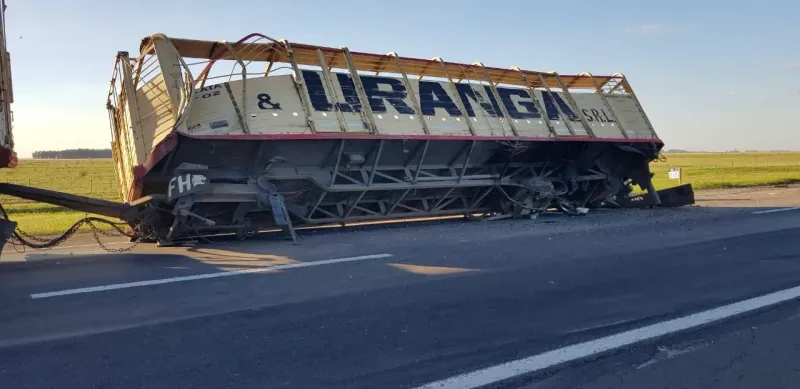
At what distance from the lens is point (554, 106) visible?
1561 centimetres

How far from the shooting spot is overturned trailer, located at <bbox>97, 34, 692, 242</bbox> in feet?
34.3

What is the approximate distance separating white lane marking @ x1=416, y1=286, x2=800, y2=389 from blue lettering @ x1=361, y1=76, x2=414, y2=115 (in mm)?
7946

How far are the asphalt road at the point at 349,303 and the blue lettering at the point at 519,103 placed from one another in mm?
4479

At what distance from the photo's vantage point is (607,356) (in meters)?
4.61

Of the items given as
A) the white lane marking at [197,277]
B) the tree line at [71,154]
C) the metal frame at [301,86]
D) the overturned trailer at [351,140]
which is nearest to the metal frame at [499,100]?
the overturned trailer at [351,140]

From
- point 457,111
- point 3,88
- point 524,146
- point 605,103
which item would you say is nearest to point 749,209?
point 605,103

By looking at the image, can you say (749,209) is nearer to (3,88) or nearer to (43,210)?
(3,88)

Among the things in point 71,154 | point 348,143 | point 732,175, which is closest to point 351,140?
point 348,143

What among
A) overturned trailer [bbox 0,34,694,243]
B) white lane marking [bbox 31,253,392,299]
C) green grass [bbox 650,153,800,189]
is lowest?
green grass [bbox 650,153,800,189]

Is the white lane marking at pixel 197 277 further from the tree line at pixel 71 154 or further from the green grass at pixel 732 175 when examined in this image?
the tree line at pixel 71 154

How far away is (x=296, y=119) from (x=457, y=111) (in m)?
3.88

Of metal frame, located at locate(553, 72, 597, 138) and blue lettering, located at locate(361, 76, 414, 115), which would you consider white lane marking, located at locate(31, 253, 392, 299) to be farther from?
metal frame, located at locate(553, 72, 597, 138)

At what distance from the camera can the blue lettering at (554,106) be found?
15406 millimetres

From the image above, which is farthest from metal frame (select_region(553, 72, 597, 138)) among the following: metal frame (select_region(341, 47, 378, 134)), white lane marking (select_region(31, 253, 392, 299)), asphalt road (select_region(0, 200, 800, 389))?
white lane marking (select_region(31, 253, 392, 299))
